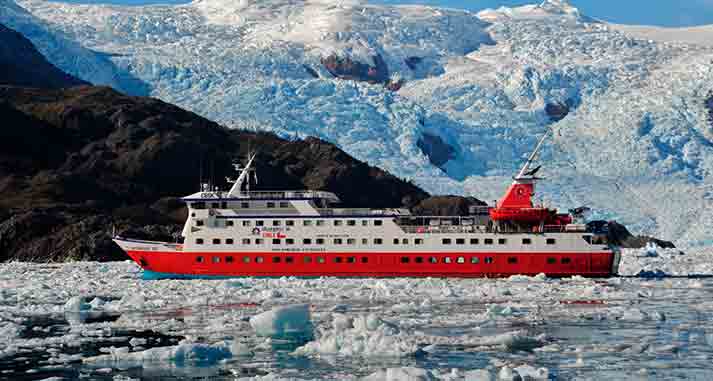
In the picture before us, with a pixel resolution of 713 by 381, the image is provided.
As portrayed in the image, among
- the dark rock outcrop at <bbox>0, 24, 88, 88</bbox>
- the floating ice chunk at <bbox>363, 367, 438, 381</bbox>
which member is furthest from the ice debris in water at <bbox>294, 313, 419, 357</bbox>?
the dark rock outcrop at <bbox>0, 24, 88, 88</bbox>

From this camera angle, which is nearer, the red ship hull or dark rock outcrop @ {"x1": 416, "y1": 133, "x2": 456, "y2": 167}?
the red ship hull

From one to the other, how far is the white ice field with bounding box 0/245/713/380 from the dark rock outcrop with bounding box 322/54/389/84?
8583 centimetres

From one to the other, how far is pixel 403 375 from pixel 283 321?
5.75 m

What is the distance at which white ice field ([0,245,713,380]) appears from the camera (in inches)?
691

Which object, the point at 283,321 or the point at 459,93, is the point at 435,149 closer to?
the point at 459,93

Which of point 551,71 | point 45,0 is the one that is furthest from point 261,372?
point 45,0

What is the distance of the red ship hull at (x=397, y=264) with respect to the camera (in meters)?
40.3

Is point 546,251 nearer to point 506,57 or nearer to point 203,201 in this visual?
point 203,201

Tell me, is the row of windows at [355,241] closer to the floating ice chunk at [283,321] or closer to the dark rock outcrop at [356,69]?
the floating ice chunk at [283,321]

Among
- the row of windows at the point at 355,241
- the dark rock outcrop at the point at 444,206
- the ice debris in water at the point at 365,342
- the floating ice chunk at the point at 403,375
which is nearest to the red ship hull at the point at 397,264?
the row of windows at the point at 355,241

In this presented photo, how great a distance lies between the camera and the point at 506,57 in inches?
4673

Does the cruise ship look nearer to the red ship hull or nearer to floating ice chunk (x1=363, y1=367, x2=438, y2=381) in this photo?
the red ship hull

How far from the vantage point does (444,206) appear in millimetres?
85000

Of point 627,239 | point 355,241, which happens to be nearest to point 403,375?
point 355,241
